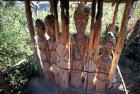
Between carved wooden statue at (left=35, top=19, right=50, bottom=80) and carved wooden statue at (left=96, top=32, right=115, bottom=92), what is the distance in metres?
0.83

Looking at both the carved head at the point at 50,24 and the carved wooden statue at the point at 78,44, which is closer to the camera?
the carved wooden statue at the point at 78,44

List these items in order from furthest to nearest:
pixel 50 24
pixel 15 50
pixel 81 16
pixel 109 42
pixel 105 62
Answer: pixel 15 50
pixel 50 24
pixel 105 62
pixel 109 42
pixel 81 16

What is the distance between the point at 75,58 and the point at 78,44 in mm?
243

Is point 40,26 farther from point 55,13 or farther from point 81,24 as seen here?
point 81,24

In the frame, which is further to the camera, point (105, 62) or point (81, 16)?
point (105, 62)

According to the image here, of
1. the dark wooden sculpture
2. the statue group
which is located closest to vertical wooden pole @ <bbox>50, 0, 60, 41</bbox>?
the statue group

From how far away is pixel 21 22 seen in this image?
616cm

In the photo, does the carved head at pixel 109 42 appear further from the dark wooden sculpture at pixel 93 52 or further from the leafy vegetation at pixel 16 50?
the leafy vegetation at pixel 16 50

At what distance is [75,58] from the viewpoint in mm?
3453

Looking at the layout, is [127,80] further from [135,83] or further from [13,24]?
[13,24]

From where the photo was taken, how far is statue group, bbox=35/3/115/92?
128 inches

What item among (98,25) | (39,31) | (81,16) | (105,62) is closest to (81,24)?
(81,16)

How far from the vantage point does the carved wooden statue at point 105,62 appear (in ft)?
10.6

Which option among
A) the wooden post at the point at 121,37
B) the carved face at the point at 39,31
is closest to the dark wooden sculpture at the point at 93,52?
the wooden post at the point at 121,37
